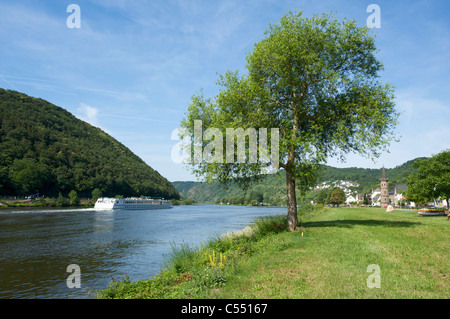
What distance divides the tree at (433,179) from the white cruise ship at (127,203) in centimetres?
8871

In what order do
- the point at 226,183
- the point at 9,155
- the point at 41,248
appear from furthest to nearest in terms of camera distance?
the point at 9,155 < the point at 41,248 < the point at 226,183

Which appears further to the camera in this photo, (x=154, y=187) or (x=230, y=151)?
(x=154, y=187)

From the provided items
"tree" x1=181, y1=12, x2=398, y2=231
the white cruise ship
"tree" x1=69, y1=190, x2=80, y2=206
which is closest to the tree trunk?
"tree" x1=181, y1=12, x2=398, y2=231

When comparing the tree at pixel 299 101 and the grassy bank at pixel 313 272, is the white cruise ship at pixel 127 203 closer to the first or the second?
the tree at pixel 299 101

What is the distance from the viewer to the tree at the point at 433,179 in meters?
39.2

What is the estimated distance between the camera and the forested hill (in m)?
105

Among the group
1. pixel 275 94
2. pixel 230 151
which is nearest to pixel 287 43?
pixel 275 94

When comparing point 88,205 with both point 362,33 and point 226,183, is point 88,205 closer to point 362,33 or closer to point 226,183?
point 226,183

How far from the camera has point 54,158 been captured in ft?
401

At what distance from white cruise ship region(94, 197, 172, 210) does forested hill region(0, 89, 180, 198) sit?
24537 millimetres

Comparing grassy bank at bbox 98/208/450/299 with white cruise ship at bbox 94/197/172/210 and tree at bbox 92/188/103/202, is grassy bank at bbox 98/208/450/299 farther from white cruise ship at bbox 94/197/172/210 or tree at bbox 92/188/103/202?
tree at bbox 92/188/103/202

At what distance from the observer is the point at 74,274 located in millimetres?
16328
